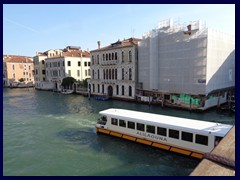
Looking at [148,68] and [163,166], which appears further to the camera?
[148,68]

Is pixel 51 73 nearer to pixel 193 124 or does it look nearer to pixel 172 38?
pixel 172 38

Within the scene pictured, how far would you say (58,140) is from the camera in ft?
41.2

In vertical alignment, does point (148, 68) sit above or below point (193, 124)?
above

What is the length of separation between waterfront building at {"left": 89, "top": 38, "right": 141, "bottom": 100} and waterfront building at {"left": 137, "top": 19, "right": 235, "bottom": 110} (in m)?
1.54

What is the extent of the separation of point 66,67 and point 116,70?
1484cm

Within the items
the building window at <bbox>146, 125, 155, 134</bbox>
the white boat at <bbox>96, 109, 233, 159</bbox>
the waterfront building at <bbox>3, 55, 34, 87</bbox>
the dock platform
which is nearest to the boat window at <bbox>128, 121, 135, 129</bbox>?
the white boat at <bbox>96, 109, 233, 159</bbox>

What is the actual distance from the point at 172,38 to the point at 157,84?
5.78m

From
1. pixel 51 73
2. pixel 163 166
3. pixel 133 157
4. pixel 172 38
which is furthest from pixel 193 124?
pixel 51 73

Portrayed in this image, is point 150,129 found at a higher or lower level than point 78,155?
higher

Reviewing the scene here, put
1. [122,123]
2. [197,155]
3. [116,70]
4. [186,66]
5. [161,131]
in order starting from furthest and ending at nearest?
[116,70], [186,66], [122,123], [161,131], [197,155]

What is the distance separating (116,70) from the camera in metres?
30.4

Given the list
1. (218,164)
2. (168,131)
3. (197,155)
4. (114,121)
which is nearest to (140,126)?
(168,131)

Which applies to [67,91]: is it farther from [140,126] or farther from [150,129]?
[150,129]

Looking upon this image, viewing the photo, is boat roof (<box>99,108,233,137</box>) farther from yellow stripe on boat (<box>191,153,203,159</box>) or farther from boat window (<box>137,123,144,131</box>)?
yellow stripe on boat (<box>191,153,203,159</box>)
